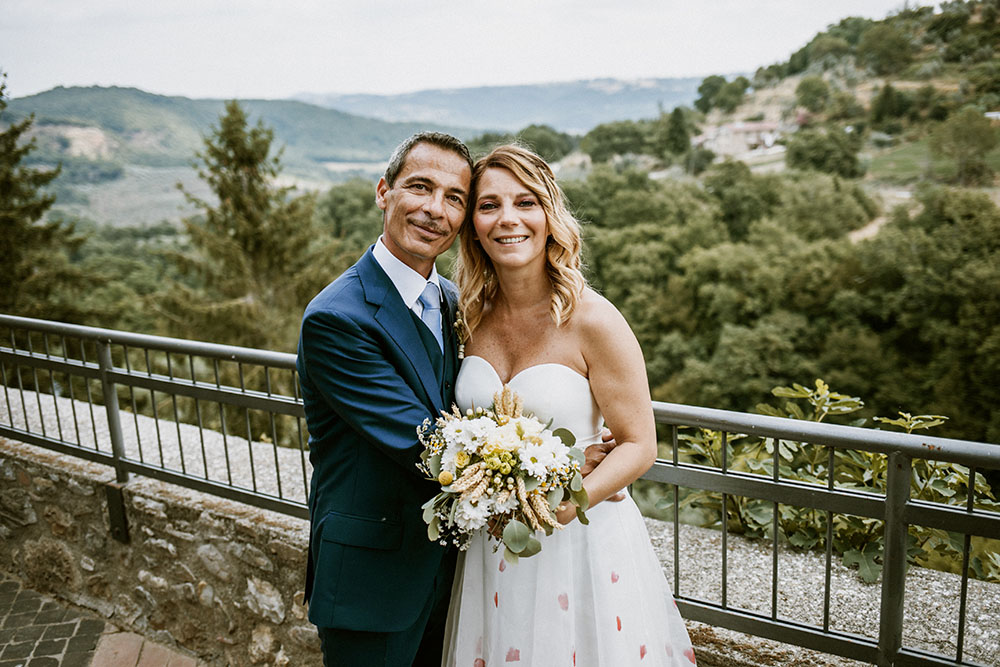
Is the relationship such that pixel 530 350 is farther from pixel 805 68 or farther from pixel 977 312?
pixel 805 68

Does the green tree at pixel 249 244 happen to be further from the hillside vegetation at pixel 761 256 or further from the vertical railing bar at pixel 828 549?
the vertical railing bar at pixel 828 549

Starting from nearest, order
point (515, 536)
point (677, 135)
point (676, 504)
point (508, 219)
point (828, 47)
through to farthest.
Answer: point (515, 536) < point (508, 219) < point (676, 504) < point (828, 47) < point (677, 135)

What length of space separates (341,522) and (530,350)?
28.9 inches

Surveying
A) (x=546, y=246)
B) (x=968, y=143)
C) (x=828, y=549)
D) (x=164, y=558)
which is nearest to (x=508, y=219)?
(x=546, y=246)

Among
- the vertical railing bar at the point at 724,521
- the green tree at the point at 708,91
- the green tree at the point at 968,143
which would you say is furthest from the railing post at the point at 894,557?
the green tree at the point at 708,91

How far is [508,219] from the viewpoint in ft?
6.78

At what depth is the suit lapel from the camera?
6.51 ft

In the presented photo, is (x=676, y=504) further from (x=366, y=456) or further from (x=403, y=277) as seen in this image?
(x=403, y=277)

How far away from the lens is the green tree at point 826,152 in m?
35.6

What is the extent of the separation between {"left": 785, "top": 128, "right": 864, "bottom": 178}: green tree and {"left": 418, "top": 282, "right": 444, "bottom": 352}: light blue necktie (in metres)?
37.5

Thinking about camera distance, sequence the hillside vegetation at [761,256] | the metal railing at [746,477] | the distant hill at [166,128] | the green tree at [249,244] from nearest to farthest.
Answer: the metal railing at [746,477], the hillside vegetation at [761,256], the green tree at [249,244], the distant hill at [166,128]

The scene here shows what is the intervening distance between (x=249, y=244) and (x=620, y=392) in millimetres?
25989

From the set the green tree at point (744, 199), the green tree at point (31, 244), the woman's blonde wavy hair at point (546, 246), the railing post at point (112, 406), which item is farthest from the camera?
the green tree at point (744, 199)

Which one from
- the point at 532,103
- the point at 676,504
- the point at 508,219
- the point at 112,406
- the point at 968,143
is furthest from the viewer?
the point at 532,103
